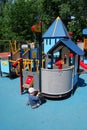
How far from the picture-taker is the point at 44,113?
6.59m

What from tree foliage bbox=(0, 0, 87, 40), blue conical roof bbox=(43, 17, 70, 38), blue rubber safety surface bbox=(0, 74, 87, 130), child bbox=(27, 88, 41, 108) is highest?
tree foliage bbox=(0, 0, 87, 40)

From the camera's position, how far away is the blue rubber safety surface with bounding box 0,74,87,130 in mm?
5812

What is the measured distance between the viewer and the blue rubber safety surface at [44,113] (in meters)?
5.81

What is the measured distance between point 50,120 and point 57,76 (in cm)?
181

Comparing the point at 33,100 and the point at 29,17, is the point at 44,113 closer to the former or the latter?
the point at 33,100

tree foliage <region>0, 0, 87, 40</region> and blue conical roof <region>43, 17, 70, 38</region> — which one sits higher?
tree foliage <region>0, 0, 87, 40</region>

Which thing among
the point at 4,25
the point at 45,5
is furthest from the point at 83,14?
the point at 4,25

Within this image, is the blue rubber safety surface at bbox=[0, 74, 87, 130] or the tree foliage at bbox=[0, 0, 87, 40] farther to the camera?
the tree foliage at bbox=[0, 0, 87, 40]

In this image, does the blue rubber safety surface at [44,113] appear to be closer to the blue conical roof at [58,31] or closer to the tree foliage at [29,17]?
the blue conical roof at [58,31]

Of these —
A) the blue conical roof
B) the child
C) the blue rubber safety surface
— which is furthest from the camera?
the blue conical roof

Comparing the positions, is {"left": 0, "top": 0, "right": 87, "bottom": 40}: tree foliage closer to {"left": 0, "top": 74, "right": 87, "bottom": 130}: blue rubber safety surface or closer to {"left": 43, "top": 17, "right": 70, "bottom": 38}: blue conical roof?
{"left": 43, "top": 17, "right": 70, "bottom": 38}: blue conical roof

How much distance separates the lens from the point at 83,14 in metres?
21.2

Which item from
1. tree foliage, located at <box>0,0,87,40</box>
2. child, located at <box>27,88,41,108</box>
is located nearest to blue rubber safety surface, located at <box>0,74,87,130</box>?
child, located at <box>27,88,41,108</box>

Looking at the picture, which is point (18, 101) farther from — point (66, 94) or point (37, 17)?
point (37, 17)
